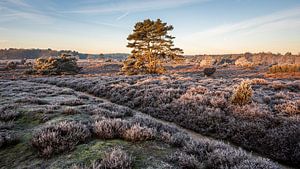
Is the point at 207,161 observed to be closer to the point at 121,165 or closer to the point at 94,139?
the point at 121,165

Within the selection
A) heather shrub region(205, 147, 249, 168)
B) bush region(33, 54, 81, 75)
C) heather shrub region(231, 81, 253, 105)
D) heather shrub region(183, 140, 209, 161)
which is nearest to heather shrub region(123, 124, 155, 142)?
heather shrub region(183, 140, 209, 161)

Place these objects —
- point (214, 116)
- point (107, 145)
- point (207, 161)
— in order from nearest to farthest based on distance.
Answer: point (207, 161), point (107, 145), point (214, 116)

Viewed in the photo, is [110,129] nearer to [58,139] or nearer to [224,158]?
[58,139]

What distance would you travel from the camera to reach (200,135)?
8898mm

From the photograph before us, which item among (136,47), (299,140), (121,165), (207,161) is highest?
(136,47)

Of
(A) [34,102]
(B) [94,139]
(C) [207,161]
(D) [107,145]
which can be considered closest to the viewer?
(C) [207,161]

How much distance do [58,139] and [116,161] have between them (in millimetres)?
1800

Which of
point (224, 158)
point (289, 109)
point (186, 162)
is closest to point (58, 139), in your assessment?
point (186, 162)

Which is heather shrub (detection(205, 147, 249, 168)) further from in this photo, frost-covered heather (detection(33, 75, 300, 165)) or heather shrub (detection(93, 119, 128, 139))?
frost-covered heather (detection(33, 75, 300, 165))

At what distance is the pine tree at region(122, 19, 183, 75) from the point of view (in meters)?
37.4

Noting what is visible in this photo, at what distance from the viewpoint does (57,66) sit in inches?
2082

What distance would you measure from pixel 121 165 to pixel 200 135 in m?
5.69

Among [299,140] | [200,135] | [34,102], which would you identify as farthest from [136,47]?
[299,140]

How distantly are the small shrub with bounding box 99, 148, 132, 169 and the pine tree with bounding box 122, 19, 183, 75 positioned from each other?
113ft
